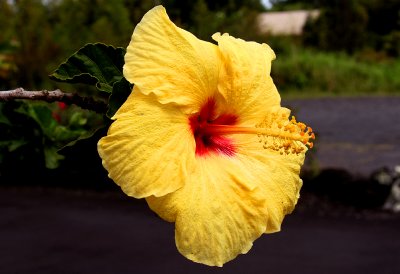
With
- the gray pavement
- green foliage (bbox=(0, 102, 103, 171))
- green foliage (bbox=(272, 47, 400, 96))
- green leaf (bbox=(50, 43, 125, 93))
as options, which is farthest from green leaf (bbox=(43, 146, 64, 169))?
green foliage (bbox=(272, 47, 400, 96))

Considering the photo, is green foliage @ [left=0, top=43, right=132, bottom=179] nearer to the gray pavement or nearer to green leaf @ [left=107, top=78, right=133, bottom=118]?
green leaf @ [left=107, top=78, right=133, bottom=118]

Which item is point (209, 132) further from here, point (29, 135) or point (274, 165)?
point (29, 135)

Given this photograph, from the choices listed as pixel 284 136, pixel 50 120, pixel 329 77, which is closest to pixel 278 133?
pixel 284 136

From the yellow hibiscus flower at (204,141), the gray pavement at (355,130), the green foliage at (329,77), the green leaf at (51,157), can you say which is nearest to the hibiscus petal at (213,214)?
the yellow hibiscus flower at (204,141)

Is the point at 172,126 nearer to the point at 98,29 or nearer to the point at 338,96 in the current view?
the point at 98,29

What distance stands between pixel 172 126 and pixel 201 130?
80mm

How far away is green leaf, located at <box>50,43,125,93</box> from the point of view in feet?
2.00

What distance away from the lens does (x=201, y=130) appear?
66 centimetres

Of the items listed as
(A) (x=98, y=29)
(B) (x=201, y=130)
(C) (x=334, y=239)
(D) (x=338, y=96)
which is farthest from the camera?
(D) (x=338, y=96)

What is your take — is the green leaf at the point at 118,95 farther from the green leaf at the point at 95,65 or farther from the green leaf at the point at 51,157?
the green leaf at the point at 51,157

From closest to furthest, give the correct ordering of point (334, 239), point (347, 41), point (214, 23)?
point (334, 239)
point (214, 23)
point (347, 41)

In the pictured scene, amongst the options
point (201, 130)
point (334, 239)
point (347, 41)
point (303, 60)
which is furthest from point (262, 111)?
point (347, 41)

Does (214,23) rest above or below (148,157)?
below

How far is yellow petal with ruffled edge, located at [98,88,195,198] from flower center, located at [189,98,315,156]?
5 cm
